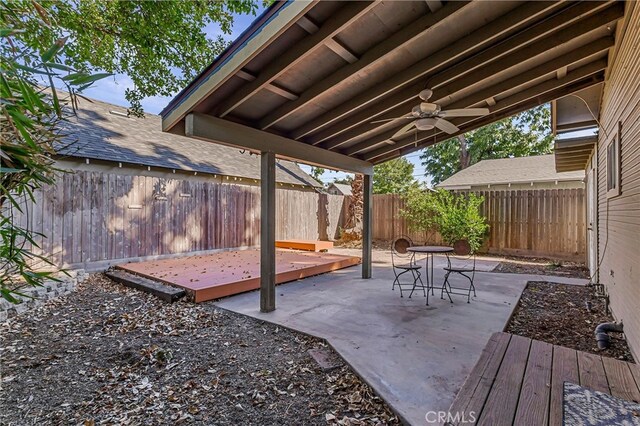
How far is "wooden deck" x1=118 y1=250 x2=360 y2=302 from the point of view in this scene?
4.95 metres

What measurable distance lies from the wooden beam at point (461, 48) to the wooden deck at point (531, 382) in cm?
262

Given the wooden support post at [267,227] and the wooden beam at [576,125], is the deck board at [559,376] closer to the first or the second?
the wooden support post at [267,227]

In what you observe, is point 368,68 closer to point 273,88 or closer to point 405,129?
point 273,88

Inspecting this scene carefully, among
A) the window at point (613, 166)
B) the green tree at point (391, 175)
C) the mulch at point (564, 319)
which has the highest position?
the green tree at point (391, 175)

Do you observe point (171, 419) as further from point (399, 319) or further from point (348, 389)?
point (399, 319)

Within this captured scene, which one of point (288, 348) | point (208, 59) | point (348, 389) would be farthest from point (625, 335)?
point (208, 59)

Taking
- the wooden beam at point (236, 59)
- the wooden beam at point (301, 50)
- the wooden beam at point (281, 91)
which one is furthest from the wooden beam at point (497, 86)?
the wooden beam at point (236, 59)

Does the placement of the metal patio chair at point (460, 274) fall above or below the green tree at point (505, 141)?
below

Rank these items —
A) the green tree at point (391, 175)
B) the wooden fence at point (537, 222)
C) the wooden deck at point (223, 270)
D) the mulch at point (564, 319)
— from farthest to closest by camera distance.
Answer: the green tree at point (391, 175)
the wooden fence at point (537, 222)
the wooden deck at point (223, 270)
the mulch at point (564, 319)

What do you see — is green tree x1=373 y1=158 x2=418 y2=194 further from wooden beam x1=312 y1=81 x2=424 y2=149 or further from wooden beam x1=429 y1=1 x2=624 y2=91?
wooden beam x1=429 y1=1 x2=624 y2=91

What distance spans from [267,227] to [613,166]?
4.19 m

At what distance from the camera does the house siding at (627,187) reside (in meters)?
2.63

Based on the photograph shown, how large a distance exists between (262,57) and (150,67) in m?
5.09

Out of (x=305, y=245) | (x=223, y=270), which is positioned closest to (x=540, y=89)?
(x=223, y=270)
